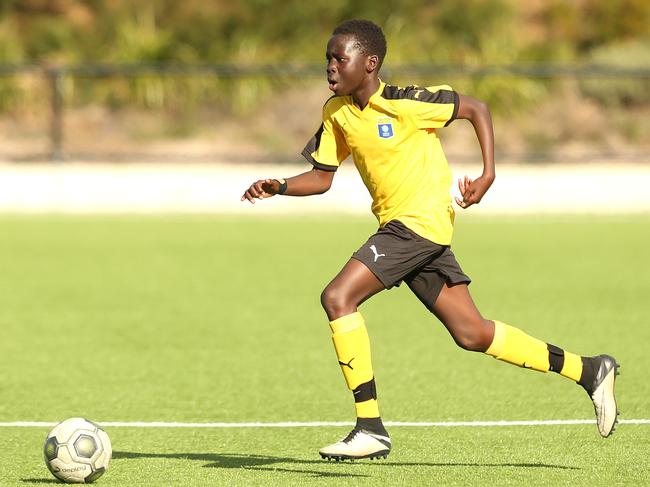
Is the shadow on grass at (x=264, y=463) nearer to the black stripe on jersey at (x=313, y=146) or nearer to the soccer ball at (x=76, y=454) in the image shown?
the soccer ball at (x=76, y=454)

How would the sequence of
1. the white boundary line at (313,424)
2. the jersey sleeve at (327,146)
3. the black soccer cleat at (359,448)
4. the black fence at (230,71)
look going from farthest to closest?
the black fence at (230,71), the white boundary line at (313,424), the jersey sleeve at (327,146), the black soccer cleat at (359,448)

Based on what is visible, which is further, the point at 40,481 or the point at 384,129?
the point at 384,129

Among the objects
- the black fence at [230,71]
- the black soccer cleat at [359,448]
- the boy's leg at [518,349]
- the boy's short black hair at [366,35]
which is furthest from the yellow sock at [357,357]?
the black fence at [230,71]

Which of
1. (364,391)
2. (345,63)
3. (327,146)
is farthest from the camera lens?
(327,146)

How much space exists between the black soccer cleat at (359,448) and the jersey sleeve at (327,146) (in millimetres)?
1338

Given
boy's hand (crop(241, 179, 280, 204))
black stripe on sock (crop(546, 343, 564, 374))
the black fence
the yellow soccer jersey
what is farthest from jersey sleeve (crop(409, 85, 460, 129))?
the black fence

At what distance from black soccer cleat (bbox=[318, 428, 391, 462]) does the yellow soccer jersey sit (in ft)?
3.14

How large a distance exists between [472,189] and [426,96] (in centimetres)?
54

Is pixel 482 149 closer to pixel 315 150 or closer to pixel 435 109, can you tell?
pixel 435 109

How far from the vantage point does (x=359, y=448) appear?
632 centimetres

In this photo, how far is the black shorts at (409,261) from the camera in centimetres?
645

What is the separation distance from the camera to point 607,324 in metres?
11.5

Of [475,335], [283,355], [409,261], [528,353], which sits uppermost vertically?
[409,261]

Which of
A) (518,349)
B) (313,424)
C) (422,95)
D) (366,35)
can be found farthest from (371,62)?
(313,424)
